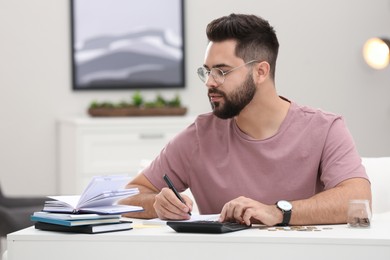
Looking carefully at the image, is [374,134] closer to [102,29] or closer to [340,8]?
[340,8]

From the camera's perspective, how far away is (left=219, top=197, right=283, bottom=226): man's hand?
8.40 feet

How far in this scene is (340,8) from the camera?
680 centimetres

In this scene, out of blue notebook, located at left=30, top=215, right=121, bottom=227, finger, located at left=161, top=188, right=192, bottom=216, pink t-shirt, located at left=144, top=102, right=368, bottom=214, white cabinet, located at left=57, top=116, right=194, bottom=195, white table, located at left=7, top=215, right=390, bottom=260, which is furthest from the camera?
white cabinet, located at left=57, top=116, right=194, bottom=195

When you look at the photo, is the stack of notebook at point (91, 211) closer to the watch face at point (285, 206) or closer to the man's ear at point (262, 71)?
the watch face at point (285, 206)

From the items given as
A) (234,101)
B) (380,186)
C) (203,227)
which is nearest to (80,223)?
(203,227)

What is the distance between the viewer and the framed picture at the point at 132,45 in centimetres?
661

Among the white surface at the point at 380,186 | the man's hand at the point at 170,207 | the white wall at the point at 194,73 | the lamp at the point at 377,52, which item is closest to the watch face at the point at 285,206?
the man's hand at the point at 170,207

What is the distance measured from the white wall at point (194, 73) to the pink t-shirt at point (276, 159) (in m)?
3.58

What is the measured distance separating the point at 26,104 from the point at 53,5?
751 mm

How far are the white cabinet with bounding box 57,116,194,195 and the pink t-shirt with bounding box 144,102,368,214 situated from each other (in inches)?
113

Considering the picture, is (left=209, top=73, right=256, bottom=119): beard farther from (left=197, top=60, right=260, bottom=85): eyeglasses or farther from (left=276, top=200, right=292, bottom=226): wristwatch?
(left=276, top=200, right=292, bottom=226): wristwatch

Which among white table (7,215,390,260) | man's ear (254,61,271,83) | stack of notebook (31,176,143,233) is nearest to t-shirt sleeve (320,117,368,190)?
man's ear (254,61,271,83)

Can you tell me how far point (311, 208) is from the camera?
2.67m

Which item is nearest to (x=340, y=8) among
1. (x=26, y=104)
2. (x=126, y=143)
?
(x=126, y=143)
